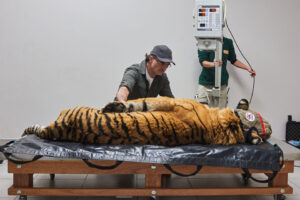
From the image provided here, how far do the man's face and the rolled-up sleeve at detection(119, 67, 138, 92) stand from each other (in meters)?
0.16

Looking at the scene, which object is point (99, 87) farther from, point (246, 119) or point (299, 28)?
point (299, 28)

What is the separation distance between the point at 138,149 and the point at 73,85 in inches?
89.3

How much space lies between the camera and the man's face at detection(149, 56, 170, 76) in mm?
2864

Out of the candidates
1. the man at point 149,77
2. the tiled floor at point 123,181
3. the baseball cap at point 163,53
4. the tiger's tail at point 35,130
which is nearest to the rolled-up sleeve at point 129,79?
the man at point 149,77

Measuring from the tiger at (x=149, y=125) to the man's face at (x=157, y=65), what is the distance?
46 cm

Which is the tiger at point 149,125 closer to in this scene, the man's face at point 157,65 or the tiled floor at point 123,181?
the man's face at point 157,65

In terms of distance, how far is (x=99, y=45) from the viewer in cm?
431

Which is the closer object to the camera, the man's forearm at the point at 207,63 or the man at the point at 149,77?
the man at the point at 149,77

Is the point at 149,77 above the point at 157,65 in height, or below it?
below

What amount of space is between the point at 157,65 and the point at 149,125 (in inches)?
26.9

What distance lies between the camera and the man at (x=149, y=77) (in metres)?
2.80

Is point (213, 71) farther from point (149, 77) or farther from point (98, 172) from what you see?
point (98, 172)

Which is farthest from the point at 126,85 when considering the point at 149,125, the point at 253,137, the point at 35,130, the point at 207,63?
the point at 207,63

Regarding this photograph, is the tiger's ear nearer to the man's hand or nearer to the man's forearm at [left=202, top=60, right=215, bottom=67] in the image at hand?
the man's forearm at [left=202, top=60, right=215, bottom=67]
